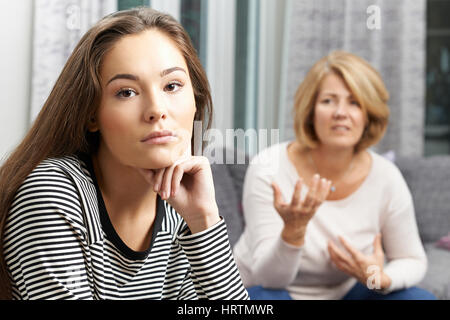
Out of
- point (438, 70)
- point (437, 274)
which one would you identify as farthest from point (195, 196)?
point (438, 70)

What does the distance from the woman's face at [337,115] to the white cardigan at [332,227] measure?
0.43 ft

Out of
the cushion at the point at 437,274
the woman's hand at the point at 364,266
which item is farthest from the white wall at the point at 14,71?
the cushion at the point at 437,274

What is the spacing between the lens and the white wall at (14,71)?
66 centimetres

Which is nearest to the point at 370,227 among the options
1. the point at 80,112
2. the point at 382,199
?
the point at 382,199

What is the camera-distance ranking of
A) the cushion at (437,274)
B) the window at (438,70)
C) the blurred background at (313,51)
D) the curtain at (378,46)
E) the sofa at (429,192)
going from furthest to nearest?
the window at (438,70), the curtain at (378,46), the blurred background at (313,51), the sofa at (429,192), the cushion at (437,274)

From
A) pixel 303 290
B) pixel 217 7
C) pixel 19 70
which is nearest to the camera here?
pixel 19 70

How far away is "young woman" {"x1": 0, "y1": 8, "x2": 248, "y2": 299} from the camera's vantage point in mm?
608

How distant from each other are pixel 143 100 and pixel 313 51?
2.06 m

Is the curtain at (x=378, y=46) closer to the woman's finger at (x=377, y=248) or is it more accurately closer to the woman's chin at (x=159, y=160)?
the woman's finger at (x=377, y=248)

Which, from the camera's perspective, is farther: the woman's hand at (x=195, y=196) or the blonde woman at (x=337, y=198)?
the blonde woman at (x=337, y=198)

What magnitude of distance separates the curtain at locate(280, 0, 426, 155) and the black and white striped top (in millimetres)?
1818

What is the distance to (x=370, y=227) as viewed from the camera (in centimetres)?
137

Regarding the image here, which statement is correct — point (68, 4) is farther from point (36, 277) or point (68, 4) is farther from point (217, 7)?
point (217, 7)
